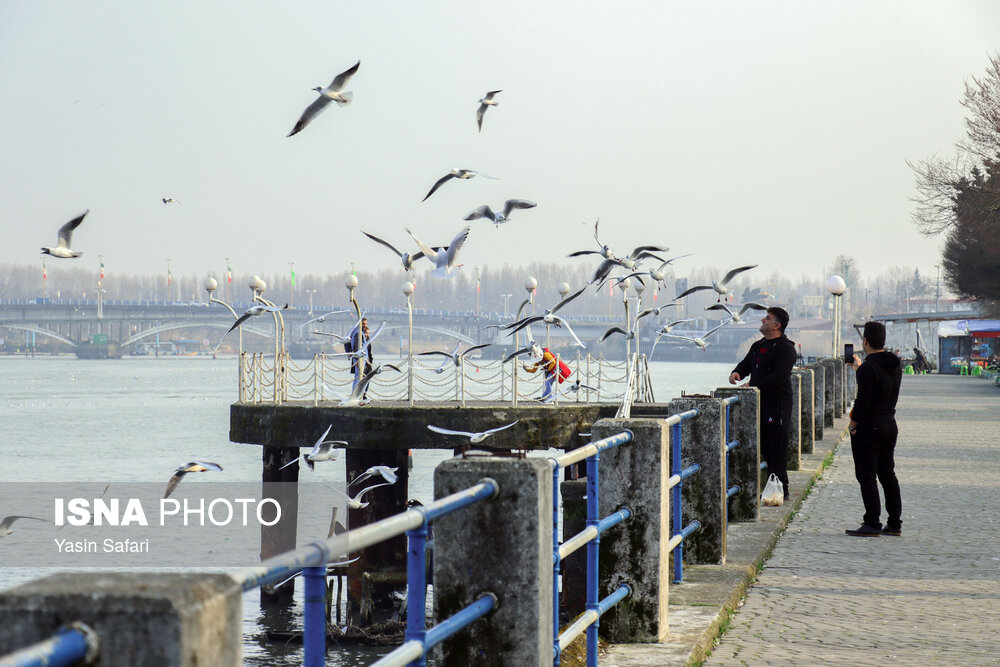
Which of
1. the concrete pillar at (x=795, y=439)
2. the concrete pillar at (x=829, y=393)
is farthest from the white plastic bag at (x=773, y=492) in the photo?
the concrete pillar at (x=829, y=393)

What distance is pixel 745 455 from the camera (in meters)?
10.5

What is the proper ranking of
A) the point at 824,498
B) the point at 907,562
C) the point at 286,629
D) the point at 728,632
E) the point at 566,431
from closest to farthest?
the point at 728,632 < the point at 907,562 < the point at 824,498 < the point at 286,629 < the point at 566,431

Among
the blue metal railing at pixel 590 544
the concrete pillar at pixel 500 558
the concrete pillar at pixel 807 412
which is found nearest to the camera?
the concrete pillar at pixel 500 558

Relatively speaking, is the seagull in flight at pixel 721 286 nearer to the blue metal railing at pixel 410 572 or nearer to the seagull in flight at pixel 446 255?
the seagull in flight at pixel 446 255

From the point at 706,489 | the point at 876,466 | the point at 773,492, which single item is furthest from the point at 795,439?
the point at 706,489

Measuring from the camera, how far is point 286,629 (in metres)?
22.1

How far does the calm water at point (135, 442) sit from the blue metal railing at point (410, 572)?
16138 mm

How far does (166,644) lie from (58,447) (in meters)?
58.1

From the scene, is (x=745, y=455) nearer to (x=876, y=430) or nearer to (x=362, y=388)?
(x=876, y=430)

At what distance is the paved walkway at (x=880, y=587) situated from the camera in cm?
650

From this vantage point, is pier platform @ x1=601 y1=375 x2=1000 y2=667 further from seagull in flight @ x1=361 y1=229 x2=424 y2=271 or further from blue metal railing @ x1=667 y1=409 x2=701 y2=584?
seagull in flight @ x1=361 y1=229 x2=424 y2=271

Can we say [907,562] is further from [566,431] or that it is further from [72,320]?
[72,320]

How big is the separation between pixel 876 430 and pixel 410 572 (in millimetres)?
7832

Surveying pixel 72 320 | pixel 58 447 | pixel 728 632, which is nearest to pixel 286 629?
pixel 728 632
